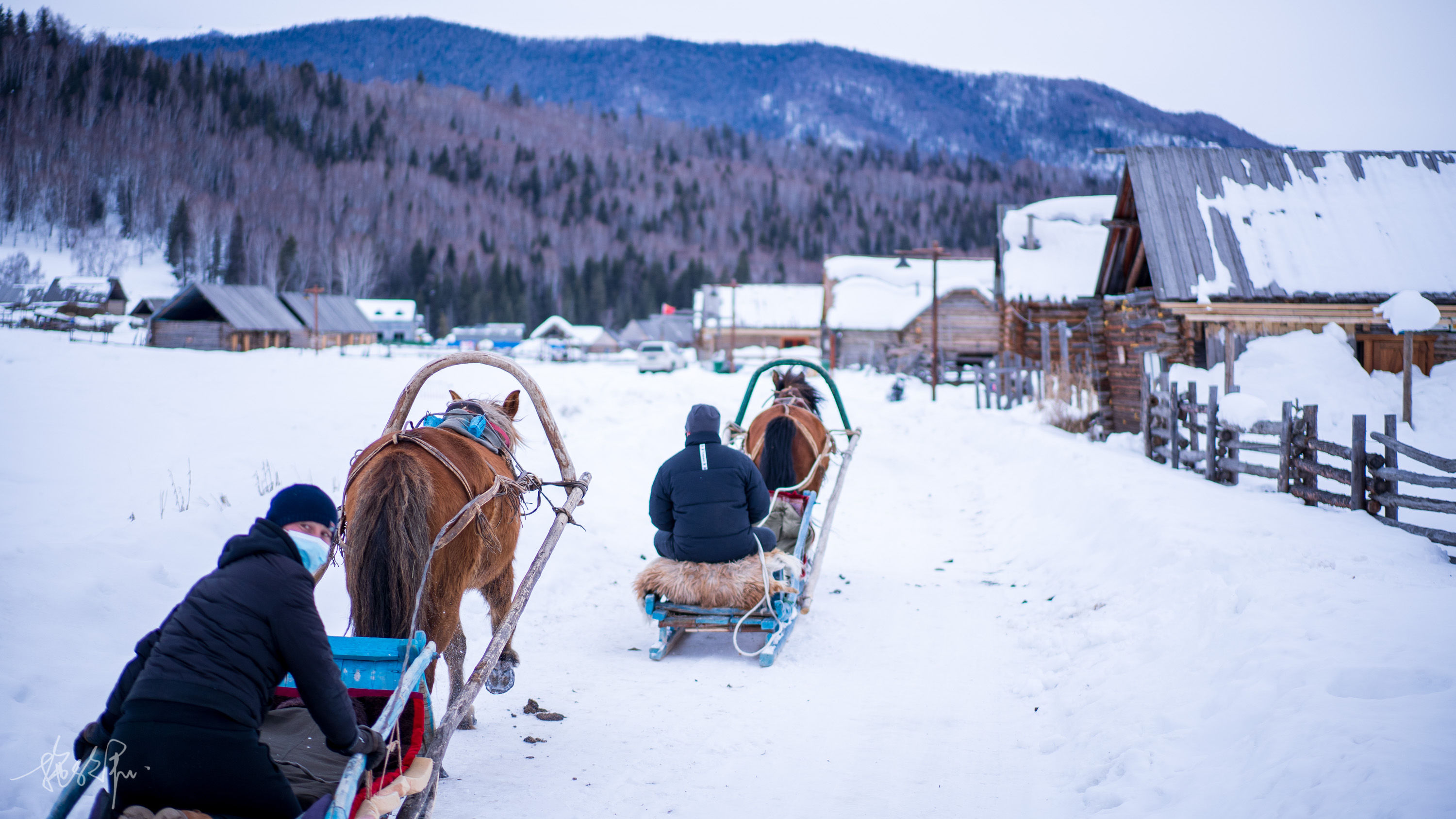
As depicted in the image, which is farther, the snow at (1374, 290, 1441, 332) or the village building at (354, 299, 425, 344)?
the village building at (354, 299, 425, 344)

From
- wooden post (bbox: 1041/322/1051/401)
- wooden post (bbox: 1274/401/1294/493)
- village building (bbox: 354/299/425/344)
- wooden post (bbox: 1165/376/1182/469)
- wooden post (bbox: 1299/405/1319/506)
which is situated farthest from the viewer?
village building (bbox: 354/299/425/344)

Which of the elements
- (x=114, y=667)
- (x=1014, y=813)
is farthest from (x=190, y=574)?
(x=1014, y=813)

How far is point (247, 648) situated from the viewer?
245 cm

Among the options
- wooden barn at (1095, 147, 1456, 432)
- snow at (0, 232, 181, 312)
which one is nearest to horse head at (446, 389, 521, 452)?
wooden barn at (1095, 147, 1456, 432)

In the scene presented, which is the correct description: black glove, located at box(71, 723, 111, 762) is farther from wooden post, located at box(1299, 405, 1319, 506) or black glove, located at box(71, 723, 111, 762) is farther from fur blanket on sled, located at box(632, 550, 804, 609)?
wooden post, located at box(1299, 405, 1319, 506)

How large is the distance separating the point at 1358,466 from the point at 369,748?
902 centimetres

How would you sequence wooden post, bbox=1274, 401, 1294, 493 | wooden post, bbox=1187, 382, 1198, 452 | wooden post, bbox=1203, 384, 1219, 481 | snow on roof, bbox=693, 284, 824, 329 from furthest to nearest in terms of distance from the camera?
snow on roof, bbox=693, 284, 824, 329 < wooden post, bbox=1187, 382, 1198, 452 < wooden post, bbox=1203, 384, 1219, 481 < wooden post, bbox=1274, 401, 1294, 493

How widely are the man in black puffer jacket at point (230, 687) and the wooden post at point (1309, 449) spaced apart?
32.0ft

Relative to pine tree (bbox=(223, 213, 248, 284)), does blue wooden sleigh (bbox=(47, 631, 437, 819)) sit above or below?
below

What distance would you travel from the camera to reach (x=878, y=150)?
15438cm

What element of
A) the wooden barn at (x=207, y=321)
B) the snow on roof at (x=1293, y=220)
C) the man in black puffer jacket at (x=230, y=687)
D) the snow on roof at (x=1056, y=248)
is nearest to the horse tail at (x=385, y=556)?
the man in black puffer jacket at (x=230, y=687)

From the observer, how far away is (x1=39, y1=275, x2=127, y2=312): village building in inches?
642

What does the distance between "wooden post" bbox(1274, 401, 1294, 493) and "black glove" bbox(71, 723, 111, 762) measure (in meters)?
10.4

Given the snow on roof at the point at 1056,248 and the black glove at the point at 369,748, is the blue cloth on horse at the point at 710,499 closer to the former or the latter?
the black glove at the point at 369,748
